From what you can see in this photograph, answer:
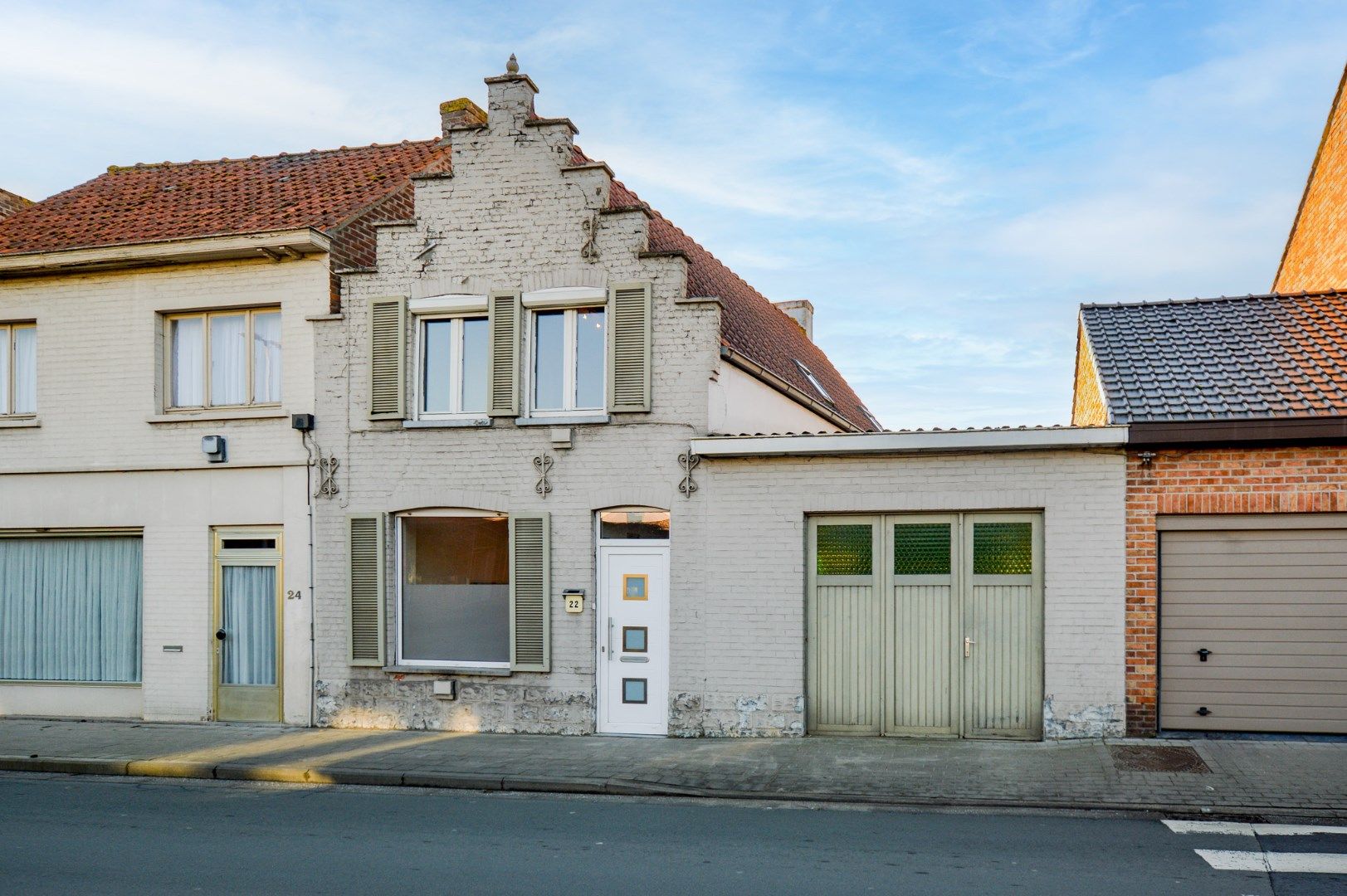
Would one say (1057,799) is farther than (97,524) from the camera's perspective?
No

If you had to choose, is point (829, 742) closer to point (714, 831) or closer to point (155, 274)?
point (714, 831)

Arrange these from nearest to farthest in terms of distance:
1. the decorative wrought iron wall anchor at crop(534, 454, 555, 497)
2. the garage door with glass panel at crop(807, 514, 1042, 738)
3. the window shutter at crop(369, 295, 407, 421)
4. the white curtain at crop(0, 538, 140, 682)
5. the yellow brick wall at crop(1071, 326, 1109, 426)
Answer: the garage door with glass panel at crop(807, 514, 1042, 738) < the decorative wrought iron wall anchor at crop(534, 454, 555, 497) < the window shutter at crop(369, 295, 407, 421) < the white curtain at crop(0, 538, 140, 682) < the yellow brick wall at crop(1071, 326, 1109, 426)

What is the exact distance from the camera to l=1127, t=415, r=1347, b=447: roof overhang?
1037 centimetres

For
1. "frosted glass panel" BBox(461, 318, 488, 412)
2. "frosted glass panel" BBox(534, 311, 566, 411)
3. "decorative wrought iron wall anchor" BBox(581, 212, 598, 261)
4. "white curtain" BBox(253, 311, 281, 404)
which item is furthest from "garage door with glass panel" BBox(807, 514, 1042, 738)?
"white curtain" BBox(253, 311, 281, 404)

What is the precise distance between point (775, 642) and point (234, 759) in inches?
224

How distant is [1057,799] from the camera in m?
8.73

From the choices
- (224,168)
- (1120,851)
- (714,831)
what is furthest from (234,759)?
(224,168)

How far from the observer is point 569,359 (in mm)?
12531

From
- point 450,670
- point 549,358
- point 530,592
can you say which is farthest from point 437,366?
→ point 450,670

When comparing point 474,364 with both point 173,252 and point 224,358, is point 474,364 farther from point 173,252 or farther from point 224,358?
point 173,252

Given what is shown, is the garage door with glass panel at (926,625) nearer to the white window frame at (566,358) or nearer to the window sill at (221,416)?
the white window frame at (566,358)

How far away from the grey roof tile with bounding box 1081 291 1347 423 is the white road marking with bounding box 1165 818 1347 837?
4156 mm

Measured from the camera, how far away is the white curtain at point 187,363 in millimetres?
13734

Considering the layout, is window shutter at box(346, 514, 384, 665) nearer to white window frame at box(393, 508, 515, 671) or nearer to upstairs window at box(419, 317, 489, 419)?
white window frame at box(393, 508, 515, 671)
